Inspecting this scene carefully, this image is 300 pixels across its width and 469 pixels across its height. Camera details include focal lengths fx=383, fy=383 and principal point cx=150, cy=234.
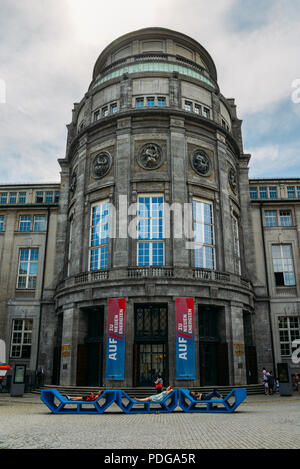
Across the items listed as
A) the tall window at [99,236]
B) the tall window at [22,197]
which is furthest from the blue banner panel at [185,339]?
the tall window at [22,197]

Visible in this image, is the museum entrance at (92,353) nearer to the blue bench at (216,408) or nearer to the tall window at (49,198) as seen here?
the blue bench at (216,408)

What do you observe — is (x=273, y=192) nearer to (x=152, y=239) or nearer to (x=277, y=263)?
(x=277, y=263)

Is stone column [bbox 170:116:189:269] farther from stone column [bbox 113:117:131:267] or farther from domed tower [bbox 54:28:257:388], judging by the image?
stone column [bbox 113:117:131:267]

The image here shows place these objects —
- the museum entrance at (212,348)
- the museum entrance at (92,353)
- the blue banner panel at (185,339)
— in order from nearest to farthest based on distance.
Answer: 1. the blue banner panel at (185,339)
2. the museum entrance at (212,348)
3. the museum entrance at (92,353)

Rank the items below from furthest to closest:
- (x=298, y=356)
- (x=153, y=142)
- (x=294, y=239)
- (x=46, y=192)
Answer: (x=46, y=192) < (x=294, y=239) < (x=298, y=356) < (x=153, y=142)

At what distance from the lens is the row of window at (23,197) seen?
1670 inches

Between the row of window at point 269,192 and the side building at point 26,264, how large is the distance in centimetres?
2128

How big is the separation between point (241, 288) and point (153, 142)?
14031 mm

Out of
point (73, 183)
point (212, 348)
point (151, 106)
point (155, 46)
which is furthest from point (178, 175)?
point (155, 46)

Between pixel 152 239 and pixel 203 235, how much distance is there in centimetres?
435

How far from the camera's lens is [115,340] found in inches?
1032

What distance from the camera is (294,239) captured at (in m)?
38.4

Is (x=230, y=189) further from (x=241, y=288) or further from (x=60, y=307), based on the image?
(x=60, y=307)
